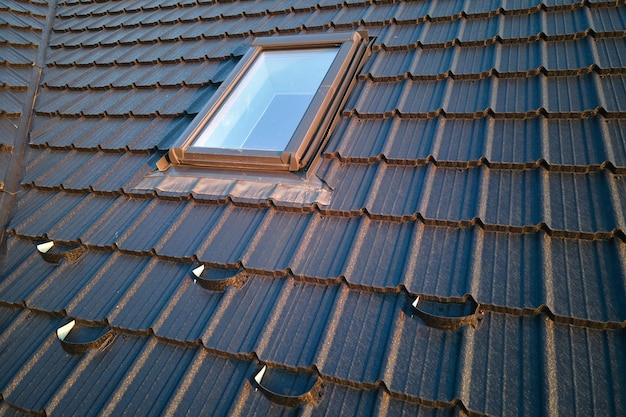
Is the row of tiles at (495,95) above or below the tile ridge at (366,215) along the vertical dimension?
above

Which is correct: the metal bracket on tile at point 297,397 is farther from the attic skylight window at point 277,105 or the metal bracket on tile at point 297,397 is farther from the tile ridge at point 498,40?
the tile ridge at point 498,40

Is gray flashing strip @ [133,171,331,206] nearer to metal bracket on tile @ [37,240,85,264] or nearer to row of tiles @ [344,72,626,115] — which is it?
metal bracket on tile @ [37,240,85,264]

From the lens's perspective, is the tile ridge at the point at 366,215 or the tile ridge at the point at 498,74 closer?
Answer: the tile ridge at the point at 366,215

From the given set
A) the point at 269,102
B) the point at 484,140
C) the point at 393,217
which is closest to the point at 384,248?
the point at 393,217

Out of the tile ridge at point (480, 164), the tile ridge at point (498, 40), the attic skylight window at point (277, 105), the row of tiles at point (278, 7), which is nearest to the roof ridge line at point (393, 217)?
the attic skylight window at point (277, 105)

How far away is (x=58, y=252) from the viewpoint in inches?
103

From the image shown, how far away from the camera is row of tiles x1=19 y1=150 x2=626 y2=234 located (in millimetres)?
1857

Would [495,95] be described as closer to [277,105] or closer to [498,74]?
[498,74]

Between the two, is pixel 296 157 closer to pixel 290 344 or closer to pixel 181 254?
pixel 181 254

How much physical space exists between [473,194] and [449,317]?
699 millimetres

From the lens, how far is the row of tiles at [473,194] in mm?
1857

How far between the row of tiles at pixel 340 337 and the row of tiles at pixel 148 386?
0.02m

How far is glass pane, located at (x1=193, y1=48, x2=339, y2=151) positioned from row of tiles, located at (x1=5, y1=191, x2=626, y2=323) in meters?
0.55

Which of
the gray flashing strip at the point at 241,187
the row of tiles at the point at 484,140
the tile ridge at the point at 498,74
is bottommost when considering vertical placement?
the gray flashing strip at the point at 241,187
